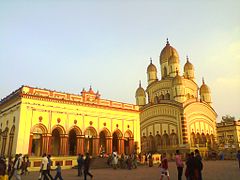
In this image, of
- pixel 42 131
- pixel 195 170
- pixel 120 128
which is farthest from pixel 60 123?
pixel 195 170

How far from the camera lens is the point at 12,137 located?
77.9 ft

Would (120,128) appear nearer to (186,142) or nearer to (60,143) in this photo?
(60,143)

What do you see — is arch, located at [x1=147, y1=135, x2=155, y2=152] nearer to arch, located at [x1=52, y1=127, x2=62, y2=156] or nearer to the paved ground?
arch, located at [x1=52, y1=127, x2=62, y2=156]

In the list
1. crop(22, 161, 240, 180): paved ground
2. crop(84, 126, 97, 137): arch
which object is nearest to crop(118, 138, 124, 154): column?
crop(84, 126, 97, 137): arch

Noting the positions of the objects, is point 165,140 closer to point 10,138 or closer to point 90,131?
point 90,131

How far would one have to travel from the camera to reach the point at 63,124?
25.5 meters

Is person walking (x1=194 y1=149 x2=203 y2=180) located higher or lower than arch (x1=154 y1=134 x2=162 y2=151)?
lower

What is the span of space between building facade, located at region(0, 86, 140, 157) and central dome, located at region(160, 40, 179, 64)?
2261 centimetres

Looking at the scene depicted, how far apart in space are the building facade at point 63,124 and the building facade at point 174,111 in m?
12.4

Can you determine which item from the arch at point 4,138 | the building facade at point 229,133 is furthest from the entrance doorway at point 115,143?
the building facade at point 229,133

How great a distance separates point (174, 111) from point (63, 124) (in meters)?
23.5

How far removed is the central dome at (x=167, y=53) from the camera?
51.1 m

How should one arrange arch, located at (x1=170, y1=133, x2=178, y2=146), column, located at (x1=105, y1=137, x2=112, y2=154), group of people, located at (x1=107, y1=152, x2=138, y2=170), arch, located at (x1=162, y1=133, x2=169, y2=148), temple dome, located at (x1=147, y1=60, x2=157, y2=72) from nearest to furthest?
group of people, located at (x1=107, y1=152, x2=138, y2=170) < column, located at (x1=105, y1=137, x2=112, y2=154) < arch, located at (x1=170, y1=133, x2=178, y2=146) < arch, located at (x1=162, y1=133, x2=169, y2=148) < temple dome, located at (x1=147, y1=60, x2=157, y2=72)

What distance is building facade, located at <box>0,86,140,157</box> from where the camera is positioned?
2316cm
